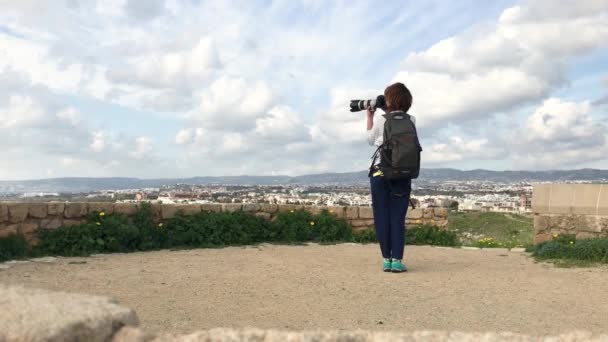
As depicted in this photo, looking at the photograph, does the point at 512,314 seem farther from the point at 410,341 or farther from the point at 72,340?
the point at 72,340

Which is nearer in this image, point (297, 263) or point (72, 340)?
point (72, 340)

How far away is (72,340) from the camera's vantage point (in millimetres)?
1555

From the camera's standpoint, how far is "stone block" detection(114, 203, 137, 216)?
24.8 ft

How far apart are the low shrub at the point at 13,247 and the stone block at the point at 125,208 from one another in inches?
50.6

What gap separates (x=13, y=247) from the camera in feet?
21.1

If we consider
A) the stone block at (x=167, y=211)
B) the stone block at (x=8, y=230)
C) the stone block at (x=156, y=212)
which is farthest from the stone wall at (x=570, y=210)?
the stone block at (x=8, y=230)

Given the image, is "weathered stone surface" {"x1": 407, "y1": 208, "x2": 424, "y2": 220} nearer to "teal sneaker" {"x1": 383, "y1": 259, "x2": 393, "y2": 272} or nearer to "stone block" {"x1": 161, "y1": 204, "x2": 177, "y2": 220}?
"teal sneaker" {"x1": 383, "y1": 259, "x2": 393, "y2": 272}

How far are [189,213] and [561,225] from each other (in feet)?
17.8

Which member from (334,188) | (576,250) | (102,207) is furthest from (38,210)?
(334,188)

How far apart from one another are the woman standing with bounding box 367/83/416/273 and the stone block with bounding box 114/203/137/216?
145 inches

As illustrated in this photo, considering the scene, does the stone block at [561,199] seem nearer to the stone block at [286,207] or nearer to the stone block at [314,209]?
the stone block at [314,209]

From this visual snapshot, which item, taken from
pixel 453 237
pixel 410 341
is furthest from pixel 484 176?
pixel 410 341

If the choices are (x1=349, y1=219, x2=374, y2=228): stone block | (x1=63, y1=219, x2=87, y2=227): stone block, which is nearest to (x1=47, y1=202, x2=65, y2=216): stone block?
(x1=63, y1=219, x2=87, y2=227): stone block

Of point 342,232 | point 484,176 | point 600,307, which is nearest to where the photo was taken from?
point 600,307
